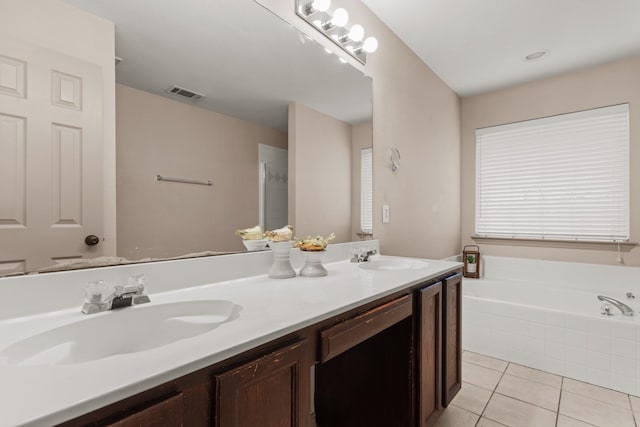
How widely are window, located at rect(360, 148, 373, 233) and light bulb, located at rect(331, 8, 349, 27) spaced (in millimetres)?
728

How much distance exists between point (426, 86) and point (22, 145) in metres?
2.78

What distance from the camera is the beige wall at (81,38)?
83 cm

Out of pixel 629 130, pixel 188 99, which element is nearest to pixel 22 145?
pixel 188 99

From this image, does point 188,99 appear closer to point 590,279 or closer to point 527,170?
point 527,170

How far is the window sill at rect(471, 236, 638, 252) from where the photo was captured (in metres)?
2.71

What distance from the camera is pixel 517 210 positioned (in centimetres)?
320

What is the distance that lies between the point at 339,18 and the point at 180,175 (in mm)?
1272

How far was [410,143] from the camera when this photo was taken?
2594 mm

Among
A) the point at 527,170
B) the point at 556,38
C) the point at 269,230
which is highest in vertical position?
the point at 556,38

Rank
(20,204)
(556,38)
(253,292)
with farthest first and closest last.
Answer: (556,38)
(253,292)
(20,204)

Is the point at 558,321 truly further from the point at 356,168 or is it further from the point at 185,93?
the point at 185,93

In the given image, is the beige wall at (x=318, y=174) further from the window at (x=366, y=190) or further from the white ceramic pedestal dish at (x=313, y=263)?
the white ceramic pedestal dish at (x=313, y=263)

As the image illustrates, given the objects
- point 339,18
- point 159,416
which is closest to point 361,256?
point 339,18

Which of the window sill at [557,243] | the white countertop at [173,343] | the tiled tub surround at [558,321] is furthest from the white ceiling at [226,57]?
the window sill at [557,243]
